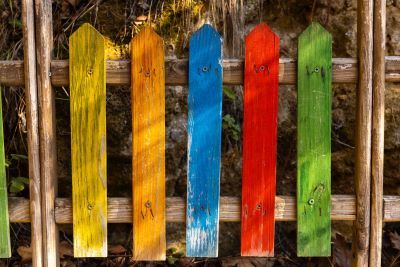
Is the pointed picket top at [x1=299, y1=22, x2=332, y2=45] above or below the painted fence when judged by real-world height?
above

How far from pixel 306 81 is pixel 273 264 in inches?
57.0

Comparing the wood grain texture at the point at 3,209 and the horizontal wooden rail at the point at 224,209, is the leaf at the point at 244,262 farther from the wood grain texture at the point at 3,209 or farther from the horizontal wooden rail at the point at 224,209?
the wood grain texture at the point at 3,209

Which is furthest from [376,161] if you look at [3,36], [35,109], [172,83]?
[3,36]

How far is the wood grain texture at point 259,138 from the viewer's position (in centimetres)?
240

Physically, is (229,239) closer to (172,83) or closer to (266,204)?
(266,204)

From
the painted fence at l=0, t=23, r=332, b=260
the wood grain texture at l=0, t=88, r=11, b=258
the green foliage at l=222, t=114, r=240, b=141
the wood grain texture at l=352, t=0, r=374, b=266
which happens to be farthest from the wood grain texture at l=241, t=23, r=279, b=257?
the wood grain texture at l=0, t=88, r=11, b=258

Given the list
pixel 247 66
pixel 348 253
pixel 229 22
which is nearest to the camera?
pixel 247 66

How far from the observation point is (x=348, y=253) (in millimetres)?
3008

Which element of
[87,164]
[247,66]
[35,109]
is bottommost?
[87,164]

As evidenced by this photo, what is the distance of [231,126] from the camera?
3.36 meters

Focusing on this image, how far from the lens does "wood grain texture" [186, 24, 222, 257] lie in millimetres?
2383

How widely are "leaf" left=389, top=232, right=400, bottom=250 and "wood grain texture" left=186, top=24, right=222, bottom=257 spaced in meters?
1.34

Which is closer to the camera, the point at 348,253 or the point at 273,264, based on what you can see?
the point at 348,253

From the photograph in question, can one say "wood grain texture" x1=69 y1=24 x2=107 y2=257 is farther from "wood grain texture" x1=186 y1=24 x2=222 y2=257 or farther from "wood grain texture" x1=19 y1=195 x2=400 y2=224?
"wood grain texture" x1=186 y1=24 x2=222 y2=257
